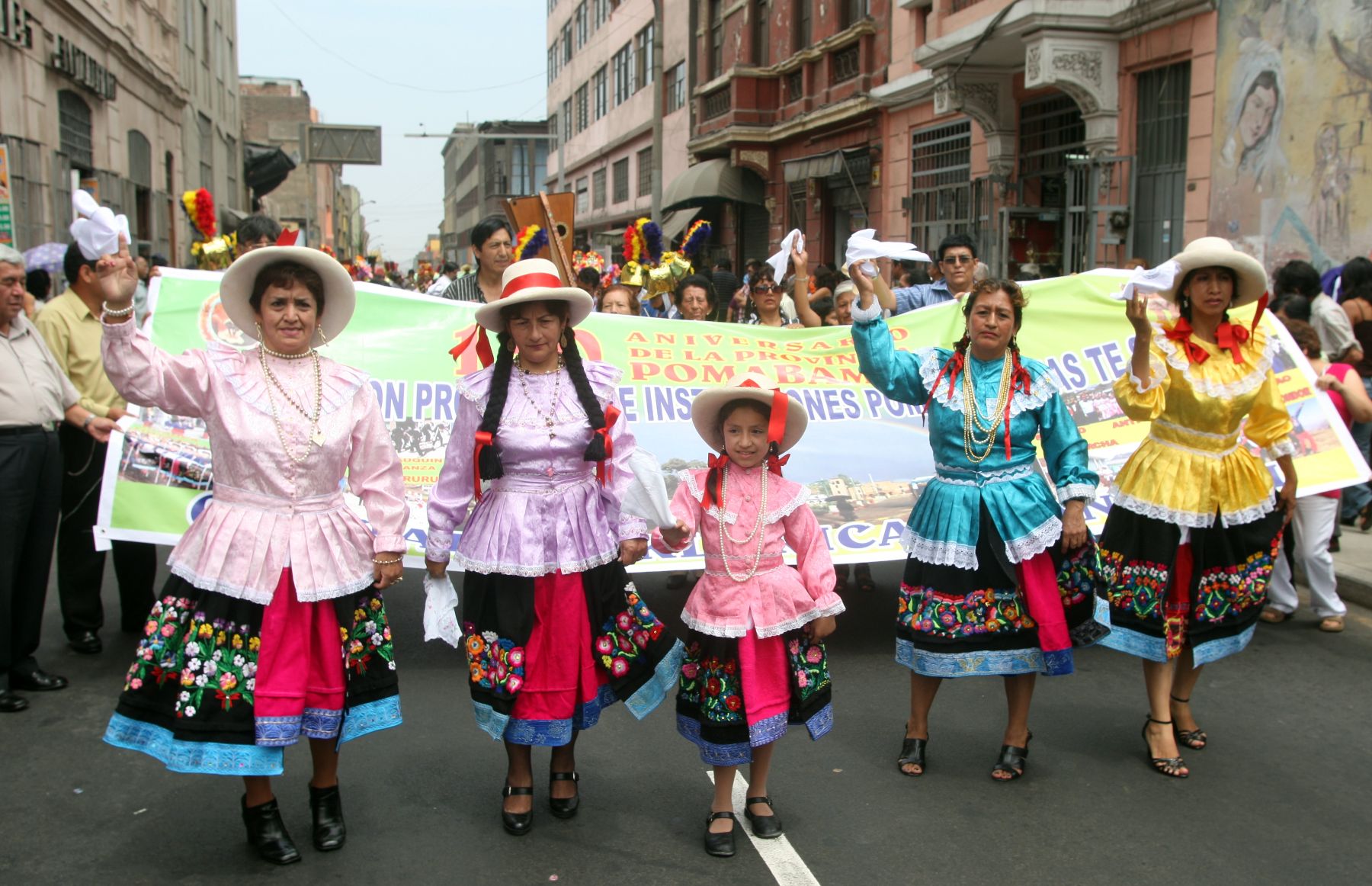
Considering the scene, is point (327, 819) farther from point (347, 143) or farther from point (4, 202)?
point (347, 143)

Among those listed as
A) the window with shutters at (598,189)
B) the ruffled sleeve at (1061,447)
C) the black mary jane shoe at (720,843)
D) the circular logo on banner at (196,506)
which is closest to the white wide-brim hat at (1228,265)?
the ruffled sleeve at (1061,447)

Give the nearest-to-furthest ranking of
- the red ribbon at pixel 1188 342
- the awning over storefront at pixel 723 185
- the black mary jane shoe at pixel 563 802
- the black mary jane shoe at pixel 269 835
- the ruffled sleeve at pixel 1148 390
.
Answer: the black mary jane shoe at pixel 269 835 → the black mary jane shoe at pixel 563 802 → the ruffled sleeve at pixel 1148 390 → the red ribbon at pixel 1188 342 → the awning over storefront at pixel 723 185

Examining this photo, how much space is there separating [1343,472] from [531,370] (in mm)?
4673

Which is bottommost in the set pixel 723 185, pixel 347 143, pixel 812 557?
pixel 812 557

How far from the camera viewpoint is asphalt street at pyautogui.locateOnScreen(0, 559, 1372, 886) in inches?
153

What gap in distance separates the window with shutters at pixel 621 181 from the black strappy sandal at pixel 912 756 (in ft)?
123

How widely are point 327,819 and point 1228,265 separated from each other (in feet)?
12.8

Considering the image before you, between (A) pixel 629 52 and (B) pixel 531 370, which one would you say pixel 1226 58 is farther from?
(A) pixel 629 52

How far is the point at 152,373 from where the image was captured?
3.63 m

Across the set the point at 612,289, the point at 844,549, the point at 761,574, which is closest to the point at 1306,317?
the point at 844,549

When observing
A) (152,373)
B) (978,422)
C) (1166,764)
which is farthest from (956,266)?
(152,373)

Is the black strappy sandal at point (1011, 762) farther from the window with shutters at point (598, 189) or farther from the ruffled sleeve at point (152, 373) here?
the window with shutters at point (598, 189)

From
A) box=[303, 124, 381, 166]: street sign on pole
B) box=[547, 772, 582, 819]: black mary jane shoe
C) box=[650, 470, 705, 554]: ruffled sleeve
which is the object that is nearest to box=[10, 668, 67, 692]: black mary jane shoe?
box=[547, 772, 582, 819]: black mary jane shoe

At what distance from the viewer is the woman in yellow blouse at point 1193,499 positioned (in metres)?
4.71
